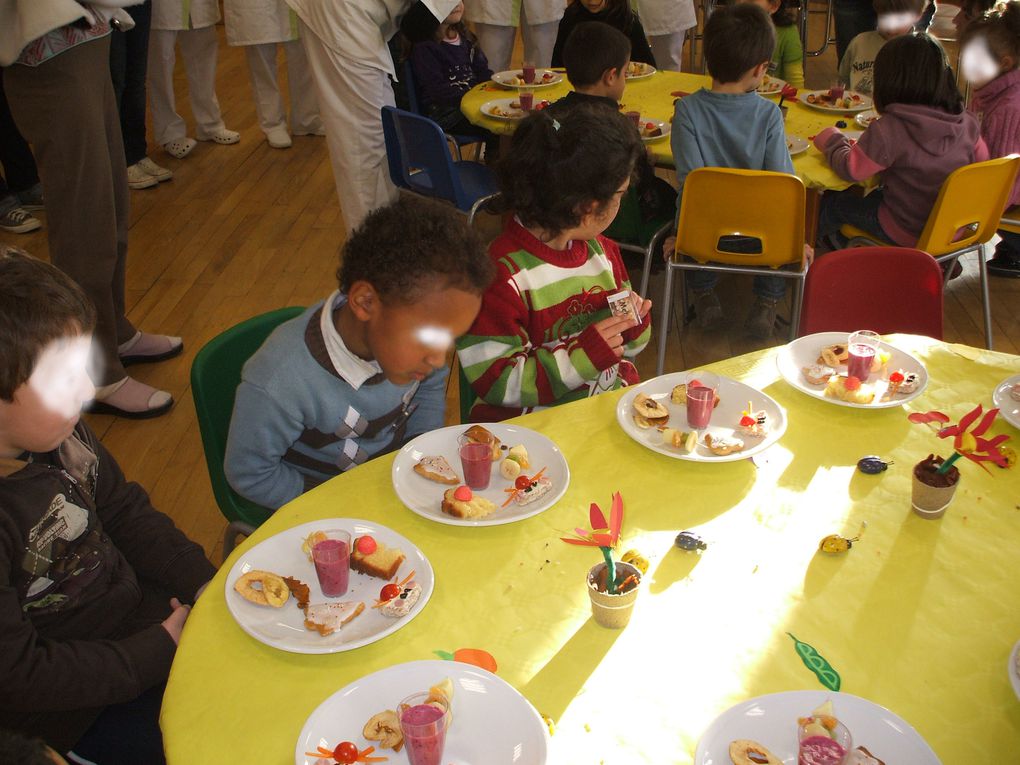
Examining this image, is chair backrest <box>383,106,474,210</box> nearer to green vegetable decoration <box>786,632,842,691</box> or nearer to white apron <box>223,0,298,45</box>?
white apron <box>223,0,298,45</box>

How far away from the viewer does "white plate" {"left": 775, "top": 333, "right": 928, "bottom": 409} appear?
173cm

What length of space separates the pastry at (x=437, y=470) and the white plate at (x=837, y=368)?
27.9 inches

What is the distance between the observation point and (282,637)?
4.00 feet

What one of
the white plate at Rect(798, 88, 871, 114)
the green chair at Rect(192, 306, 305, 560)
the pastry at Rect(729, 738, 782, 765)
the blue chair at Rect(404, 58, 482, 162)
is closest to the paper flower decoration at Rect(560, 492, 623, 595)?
the pastry at Rect(729, 738, 782, 765)

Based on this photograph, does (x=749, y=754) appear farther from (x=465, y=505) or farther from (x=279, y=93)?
(x=279, y=93)

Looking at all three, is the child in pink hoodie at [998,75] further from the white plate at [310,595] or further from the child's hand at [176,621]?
the child's hand at [176,621]

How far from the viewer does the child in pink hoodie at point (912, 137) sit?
9.87 feet

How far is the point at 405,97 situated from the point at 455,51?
1.06ft

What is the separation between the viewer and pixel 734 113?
10.0 ft

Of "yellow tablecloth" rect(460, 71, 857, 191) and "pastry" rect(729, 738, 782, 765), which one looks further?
"yellow tablecloth" rect(460, 71, 857, 191)

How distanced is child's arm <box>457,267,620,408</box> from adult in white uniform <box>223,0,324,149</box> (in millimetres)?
3606

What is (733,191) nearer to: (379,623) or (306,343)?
(306,343)

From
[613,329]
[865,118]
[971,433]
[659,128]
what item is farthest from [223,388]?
[865,118]

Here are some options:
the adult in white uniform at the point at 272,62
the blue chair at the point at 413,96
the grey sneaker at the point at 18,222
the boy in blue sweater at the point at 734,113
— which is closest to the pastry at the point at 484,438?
the boy in blue sweater at the point at 734,113
